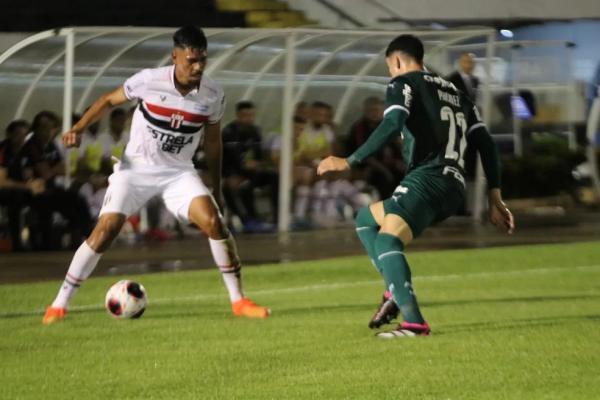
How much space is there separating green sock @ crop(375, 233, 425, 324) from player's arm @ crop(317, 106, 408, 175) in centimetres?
61

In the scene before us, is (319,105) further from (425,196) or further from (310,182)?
(425,196)

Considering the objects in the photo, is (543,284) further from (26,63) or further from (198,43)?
(26,63)

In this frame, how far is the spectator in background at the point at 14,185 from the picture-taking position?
61.2 ft

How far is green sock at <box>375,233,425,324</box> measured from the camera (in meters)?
9.73

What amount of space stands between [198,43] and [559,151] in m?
16.7

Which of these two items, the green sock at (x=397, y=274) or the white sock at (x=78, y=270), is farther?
the white sock at (x=78, y=270)

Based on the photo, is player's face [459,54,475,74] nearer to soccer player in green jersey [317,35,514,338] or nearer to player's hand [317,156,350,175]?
soccer player in green jersey [317,35,514,338]

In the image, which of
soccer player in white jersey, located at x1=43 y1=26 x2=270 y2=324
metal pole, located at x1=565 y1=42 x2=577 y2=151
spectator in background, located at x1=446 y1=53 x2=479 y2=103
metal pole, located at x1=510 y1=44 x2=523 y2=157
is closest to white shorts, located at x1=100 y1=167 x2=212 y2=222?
soccer player in white jersey, located at x1=43 y1=26 x2=270 y2=324

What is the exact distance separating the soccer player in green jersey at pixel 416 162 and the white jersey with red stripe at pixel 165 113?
6.34 feet

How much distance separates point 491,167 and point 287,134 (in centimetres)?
1130

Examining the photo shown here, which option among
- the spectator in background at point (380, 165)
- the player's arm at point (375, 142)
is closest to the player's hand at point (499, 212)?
the player's arm at point (375, 142)

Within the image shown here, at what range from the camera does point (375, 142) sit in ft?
31.0

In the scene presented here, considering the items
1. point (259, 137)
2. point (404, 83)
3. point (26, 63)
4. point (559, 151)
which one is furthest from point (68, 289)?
point (559, 151)

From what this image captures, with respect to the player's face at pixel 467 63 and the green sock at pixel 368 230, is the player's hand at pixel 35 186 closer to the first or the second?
the player's face at pixel 467 63
